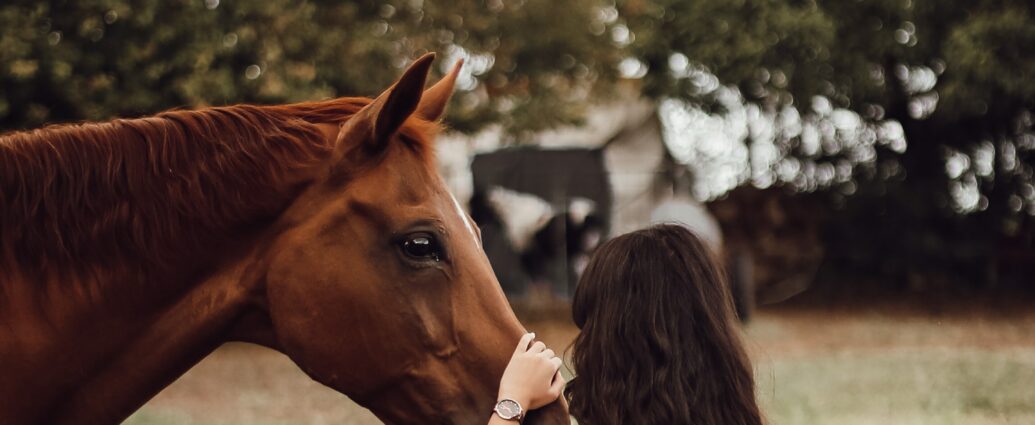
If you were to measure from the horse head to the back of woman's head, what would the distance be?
0.70 ft

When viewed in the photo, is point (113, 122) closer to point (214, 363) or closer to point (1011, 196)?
point (214, 363)

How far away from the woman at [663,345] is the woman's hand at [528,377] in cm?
10

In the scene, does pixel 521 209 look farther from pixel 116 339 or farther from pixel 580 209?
pixel 116 339

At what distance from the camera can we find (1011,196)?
17484 mm

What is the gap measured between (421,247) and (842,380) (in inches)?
323

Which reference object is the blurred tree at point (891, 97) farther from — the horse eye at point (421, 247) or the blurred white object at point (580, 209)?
the horse eye at point (421, 247)

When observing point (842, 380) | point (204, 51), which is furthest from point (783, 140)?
point (204, 51)

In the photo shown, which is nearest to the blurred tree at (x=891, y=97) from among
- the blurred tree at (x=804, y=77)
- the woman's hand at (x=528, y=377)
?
the blurred tree at (x=804, y=77)

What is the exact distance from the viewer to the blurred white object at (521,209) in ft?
58.5

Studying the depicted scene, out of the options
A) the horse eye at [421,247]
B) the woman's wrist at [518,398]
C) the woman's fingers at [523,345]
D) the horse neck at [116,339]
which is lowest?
the horse neck at [116,339]

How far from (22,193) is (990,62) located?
14.8m

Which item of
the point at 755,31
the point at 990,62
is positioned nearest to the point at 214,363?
the point at 755,31

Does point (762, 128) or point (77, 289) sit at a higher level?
point (77, 289)

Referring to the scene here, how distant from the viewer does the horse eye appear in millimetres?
2574
